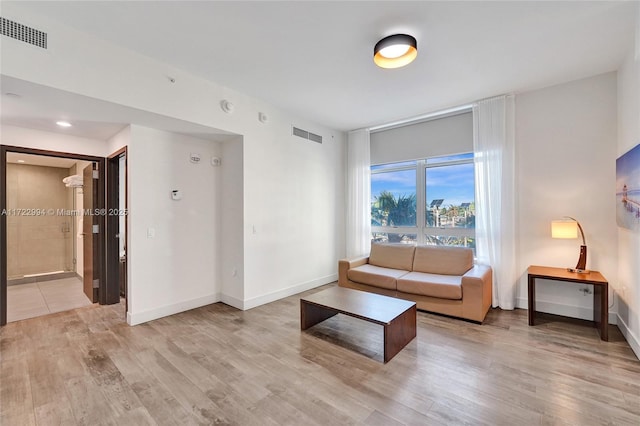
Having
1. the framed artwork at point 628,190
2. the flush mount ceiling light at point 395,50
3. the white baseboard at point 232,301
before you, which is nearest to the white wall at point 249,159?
the white baseboard at point 232,301

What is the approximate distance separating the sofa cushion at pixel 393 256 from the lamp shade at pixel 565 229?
1.74 meters

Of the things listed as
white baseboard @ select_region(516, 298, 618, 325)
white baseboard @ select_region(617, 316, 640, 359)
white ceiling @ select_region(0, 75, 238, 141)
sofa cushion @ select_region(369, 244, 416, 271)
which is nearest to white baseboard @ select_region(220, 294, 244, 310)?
sofa cushion @ select_region(369, 244, 416, 271)

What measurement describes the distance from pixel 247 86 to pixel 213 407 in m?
3.38

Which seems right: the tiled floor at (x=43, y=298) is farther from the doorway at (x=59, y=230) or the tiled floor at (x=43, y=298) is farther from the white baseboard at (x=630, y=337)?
the white baseboard at (x=630, y=337)

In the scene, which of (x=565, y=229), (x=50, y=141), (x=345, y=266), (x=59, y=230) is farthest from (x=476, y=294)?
(x=59, y=230)

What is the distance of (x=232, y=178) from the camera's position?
13.1ft

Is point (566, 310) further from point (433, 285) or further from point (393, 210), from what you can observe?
point (393, 210)

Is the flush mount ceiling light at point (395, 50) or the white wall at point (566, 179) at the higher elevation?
the flush mount ceiling light at point (395, 50)

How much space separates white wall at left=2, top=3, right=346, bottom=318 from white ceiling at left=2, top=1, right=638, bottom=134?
0.53 feet

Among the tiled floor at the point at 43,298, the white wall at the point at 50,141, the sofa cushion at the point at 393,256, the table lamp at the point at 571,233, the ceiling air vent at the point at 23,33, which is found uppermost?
the ceiling air vent at the point at 23,33

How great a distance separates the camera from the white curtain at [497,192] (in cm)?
376

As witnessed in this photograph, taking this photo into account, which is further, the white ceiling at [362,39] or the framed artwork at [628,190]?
the framed artwork at [628,190]

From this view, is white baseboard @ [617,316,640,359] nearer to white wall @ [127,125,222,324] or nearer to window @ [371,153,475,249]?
window @ [371,153,475,249]

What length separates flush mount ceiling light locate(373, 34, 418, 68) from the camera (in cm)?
247
